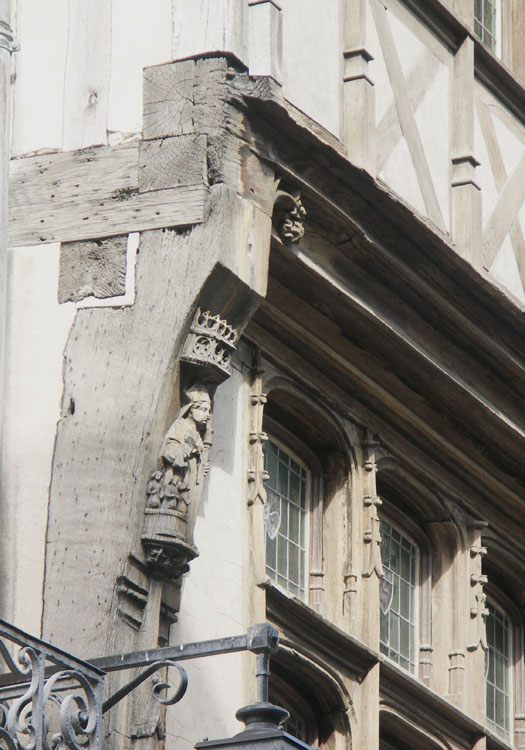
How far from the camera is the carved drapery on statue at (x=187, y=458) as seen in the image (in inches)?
317

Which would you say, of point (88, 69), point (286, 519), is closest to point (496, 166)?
point (286, 519)

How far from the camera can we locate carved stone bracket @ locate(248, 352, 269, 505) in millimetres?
9043

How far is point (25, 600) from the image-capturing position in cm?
814

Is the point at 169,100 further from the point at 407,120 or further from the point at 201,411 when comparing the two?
the point at 407,120

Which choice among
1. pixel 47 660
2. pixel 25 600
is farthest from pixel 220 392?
pixel 47 660

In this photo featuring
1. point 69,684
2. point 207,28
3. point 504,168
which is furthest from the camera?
point 504,168

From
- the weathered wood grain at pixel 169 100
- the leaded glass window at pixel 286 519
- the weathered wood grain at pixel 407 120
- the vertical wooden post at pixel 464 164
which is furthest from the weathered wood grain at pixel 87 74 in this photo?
the vertical wooden post at pixel 464 164

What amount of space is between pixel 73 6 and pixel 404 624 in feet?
10.6

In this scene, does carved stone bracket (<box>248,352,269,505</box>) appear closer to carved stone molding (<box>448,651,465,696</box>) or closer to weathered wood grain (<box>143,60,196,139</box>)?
weathered wood grain (<box>143,60,196,139</box>)

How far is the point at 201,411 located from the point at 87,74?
1.45 m

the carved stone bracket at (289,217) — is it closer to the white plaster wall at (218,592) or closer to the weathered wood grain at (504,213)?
the white plaster wall at (218,592)

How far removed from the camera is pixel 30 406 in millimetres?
8500

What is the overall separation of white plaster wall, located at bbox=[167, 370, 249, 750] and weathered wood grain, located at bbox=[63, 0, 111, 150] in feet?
3.52

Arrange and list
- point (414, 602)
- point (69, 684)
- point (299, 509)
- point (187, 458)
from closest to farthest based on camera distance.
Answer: point (69, 684) < point (187, 458) < point (299, 509) < point (414, 602)
